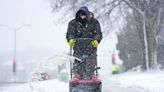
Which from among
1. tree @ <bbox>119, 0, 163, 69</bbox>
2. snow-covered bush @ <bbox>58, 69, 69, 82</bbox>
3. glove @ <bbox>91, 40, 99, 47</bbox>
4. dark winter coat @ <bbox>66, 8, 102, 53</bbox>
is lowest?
snow-covered bush @ <bbox>58, 69, 69, 82</bbox>

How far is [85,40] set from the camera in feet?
40.1

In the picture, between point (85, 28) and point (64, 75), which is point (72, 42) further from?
point (64, 75)

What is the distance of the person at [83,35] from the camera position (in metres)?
12.2

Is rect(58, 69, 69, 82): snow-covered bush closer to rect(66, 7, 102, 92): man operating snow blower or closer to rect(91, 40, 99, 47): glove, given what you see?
rect(66, 7, 102, 92): man operating snow blower

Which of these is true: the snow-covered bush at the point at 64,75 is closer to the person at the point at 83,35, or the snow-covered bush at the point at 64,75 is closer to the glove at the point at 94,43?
the person at the point at 83,35

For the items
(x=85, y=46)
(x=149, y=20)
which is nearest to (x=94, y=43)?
(x=85, y=46)

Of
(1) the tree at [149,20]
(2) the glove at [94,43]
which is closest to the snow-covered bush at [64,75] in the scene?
(2) the glove at [94,43]

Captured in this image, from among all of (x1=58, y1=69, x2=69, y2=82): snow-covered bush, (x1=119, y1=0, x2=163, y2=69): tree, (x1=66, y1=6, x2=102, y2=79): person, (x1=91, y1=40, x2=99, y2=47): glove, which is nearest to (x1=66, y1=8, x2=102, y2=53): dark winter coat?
(x1=66, y1=6, x2=102, y2=79): person

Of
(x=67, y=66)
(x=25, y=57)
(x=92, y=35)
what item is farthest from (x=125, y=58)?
(x=25, y=57)

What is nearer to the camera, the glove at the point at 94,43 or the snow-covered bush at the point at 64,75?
the glove at the point at 94,43

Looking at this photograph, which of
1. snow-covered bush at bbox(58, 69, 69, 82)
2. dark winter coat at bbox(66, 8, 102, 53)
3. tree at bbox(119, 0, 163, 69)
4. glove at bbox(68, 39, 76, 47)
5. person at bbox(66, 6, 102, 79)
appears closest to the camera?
glove at bbox(68, 39, 76, 47)

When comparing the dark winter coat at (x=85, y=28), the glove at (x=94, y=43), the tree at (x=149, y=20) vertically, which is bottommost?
the glove at (x=94, y=43)

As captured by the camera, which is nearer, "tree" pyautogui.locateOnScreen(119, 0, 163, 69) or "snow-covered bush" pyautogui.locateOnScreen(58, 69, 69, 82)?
"snow-covered bush" pyautogui.locateOnScreen(58, 69, 69, 82)

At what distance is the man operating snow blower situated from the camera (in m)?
11.8
